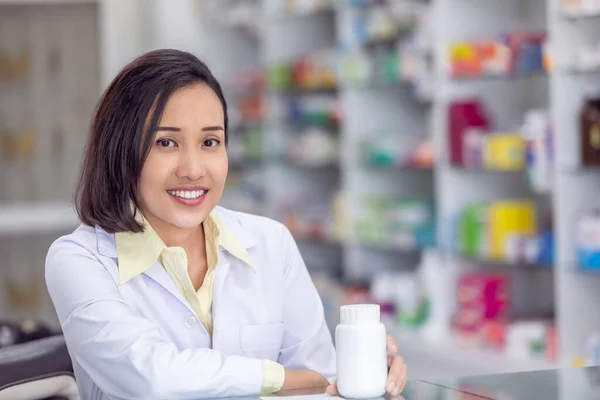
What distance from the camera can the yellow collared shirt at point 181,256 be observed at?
6.56ft

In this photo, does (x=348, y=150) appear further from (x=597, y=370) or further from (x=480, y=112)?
(x=597, y=370)

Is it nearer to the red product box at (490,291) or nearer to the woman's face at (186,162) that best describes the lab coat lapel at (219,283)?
the woman's face at (186,162)

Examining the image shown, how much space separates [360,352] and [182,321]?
1.50 ft

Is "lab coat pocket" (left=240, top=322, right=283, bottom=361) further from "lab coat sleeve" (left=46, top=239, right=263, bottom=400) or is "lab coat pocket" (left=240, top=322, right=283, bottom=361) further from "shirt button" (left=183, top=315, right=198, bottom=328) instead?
"lab coat sleeve" (left=46, top=239, right=263, bottom=400)

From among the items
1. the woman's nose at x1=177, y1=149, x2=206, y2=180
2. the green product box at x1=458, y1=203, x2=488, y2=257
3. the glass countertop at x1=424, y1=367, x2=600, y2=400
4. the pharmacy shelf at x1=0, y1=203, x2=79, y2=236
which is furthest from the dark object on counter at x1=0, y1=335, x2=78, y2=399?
the pharmacy shelf at x1=0, y1=203, x2=79, y2=236

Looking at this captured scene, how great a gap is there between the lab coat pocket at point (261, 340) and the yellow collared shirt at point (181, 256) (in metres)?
0.07

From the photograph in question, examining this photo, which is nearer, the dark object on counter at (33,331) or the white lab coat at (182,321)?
the white lab coat at (182,321)

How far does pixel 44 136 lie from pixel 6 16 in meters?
0.83

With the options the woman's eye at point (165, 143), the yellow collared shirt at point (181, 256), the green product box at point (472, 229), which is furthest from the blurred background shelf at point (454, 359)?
the woman's eye at point (165, 143)

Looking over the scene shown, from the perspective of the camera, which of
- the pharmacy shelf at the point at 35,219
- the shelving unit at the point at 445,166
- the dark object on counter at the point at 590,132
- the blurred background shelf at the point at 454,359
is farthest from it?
the pharmacy shelf at the point at 35,219

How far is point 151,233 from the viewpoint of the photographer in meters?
2.04

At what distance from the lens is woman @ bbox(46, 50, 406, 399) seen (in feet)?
6.01

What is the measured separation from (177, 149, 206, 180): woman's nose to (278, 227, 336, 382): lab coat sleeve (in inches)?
13.0

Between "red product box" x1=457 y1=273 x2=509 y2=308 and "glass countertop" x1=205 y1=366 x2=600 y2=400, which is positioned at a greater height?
"glass countertop" x1=205 y1=366 x2=600 y2=400
